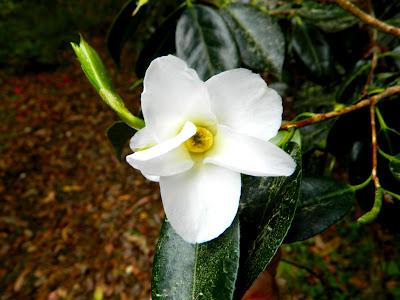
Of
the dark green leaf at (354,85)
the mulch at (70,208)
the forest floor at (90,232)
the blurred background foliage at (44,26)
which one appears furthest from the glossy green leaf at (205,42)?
the blurred background foliage at (44,26)

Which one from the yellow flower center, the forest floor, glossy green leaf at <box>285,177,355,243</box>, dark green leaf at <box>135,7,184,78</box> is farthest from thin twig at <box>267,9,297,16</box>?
the forest floor

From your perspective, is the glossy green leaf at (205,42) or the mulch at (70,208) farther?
the mulch at (70,208)

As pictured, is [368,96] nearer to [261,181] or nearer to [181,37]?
[261,181]

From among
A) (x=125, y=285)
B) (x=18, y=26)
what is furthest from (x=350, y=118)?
(x=18, y=26)

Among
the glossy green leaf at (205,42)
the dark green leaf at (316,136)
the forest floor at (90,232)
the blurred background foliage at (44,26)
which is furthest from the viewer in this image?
the blurred background foliage at (44,26)

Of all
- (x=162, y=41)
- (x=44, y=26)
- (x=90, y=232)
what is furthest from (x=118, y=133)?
(x=44, y=26)

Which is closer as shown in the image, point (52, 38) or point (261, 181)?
point (261, 181)

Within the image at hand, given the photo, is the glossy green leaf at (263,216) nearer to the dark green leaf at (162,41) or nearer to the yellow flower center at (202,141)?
the yellow flower center at (202,141)
